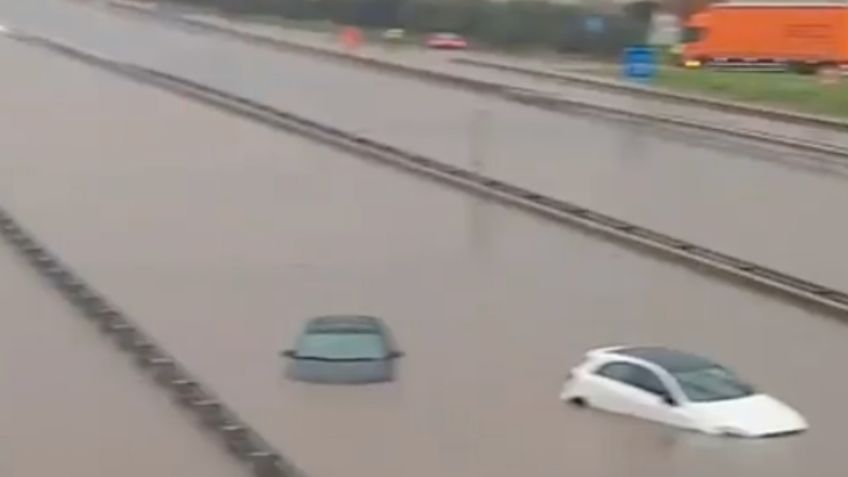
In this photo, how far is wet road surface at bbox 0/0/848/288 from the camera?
3253 cm

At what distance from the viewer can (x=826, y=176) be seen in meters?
36.8

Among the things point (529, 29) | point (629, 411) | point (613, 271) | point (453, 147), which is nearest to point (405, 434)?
point (629, 411)

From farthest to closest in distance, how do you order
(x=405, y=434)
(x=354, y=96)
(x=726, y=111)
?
(x=354, y=96) → (x=726, y=111) → (x=405, y=434)

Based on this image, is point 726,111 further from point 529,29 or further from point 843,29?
point 529,29

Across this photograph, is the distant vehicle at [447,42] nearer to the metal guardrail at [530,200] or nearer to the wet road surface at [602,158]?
the wet road surface at [602,158]

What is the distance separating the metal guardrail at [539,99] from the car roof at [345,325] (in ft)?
49.6

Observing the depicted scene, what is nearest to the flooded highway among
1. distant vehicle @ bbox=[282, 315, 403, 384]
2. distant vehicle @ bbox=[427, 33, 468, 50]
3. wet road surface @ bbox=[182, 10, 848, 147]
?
distant vehicle @ bbox=[282, 315, 403, 384]

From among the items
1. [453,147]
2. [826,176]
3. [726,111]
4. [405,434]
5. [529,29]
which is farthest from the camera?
[529,29]

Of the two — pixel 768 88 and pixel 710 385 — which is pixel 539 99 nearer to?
pixel 768 88

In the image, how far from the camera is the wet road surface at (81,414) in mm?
20234

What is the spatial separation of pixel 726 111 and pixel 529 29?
2032cm

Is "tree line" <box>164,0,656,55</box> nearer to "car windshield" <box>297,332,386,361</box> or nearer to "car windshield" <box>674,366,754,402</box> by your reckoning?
"car windshield" <box>297,332,386,361</box>

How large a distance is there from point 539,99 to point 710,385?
91.2ft

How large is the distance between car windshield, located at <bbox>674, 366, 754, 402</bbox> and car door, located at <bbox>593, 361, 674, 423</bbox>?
250mm
